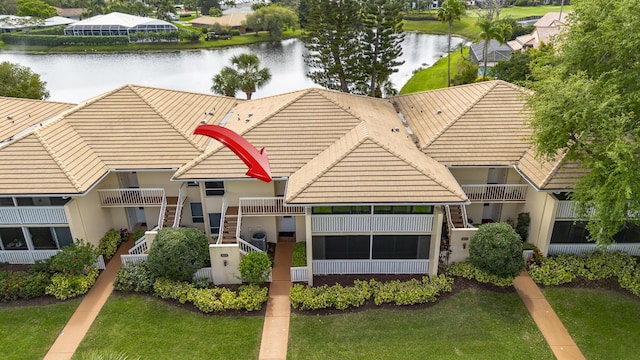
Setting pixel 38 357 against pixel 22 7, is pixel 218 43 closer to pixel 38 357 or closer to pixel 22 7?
pixel 22 7

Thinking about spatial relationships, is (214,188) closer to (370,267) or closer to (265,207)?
(265,207)

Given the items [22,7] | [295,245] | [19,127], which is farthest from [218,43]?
[295,245]

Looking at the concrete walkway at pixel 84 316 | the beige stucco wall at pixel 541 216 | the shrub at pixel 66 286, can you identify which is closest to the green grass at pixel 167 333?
the concrete walkway at pixel 84 316

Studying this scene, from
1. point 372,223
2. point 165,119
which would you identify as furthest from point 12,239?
point 372,223

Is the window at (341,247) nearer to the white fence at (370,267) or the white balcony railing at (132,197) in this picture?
the white fence at (370,267)

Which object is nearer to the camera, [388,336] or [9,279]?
[388,336]

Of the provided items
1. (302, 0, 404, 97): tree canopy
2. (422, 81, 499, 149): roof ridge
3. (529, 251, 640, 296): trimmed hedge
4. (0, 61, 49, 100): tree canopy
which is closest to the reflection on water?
(302, 0, 404, 97): tree canopy
